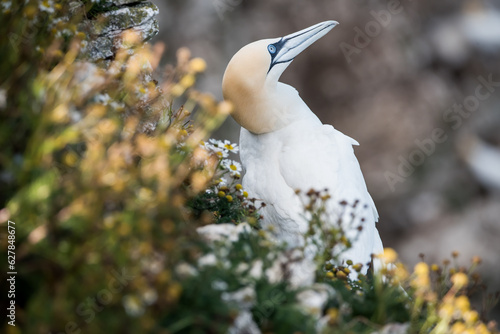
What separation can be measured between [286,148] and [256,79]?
16.6 inches

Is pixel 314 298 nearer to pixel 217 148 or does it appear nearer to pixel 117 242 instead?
pixel 117 242

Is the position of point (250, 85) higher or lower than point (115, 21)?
lower

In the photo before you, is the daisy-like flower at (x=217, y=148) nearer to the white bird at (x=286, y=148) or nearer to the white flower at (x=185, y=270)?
the white bird at (x=286, y=148)

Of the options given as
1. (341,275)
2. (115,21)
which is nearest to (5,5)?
(115,21)

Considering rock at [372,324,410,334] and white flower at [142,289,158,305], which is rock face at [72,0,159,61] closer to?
white flower at [142,289,158,305]

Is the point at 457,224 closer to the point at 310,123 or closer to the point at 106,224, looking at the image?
the point at 310,123

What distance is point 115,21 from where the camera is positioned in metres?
2.95

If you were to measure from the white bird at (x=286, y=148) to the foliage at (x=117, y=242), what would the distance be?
950mm

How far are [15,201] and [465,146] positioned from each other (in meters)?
7.22

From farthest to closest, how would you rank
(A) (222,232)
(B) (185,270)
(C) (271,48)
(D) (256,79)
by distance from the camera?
1. (C) (271,48)
2. (D) (256,79)
3. (A) (222,232)
4. (B) (185,270)

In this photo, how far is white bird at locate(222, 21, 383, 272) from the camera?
114 inches

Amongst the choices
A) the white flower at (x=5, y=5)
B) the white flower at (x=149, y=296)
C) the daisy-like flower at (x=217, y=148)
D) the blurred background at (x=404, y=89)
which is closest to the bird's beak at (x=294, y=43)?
the daisy-like flower at (x=217, y=148)

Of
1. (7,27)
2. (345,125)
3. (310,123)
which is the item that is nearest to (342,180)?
Result: (310,123)

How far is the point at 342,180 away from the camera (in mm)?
3029
